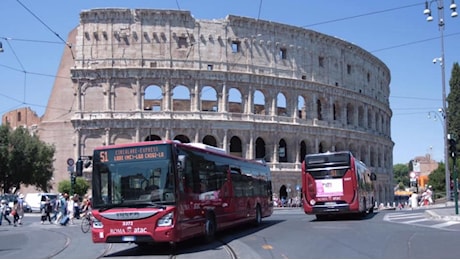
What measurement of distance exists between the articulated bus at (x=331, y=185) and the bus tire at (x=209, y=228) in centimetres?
613

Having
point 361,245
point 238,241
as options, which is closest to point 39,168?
point 238,241

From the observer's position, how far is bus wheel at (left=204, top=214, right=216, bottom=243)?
44.8ft

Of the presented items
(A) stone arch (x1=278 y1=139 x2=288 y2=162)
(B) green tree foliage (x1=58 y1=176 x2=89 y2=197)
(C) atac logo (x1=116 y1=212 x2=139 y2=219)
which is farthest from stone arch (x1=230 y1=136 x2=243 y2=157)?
(C) atac logo (x1=116 y1=212 x2=139 y2=219)

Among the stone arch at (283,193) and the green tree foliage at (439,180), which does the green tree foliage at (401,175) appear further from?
the stone arch at (283,193)

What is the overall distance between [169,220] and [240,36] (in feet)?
122

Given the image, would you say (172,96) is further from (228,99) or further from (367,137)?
(367,137)

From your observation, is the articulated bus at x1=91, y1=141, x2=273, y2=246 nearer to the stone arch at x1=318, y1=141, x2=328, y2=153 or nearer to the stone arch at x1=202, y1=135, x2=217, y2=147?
the stone arch at x1=202, y1=135, x2=217, y2=147

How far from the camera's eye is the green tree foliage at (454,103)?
5950 centimetres

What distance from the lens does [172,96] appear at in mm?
45281

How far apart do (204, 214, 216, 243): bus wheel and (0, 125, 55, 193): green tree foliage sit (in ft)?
117

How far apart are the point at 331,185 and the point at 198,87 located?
27.3 m

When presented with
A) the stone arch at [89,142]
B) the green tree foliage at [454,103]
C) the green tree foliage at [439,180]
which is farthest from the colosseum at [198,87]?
the green tree foliage at [439,180]

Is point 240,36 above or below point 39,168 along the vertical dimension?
above

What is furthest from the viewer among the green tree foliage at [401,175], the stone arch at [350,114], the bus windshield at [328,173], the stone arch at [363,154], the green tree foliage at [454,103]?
the green tree foliage at [401,175]
